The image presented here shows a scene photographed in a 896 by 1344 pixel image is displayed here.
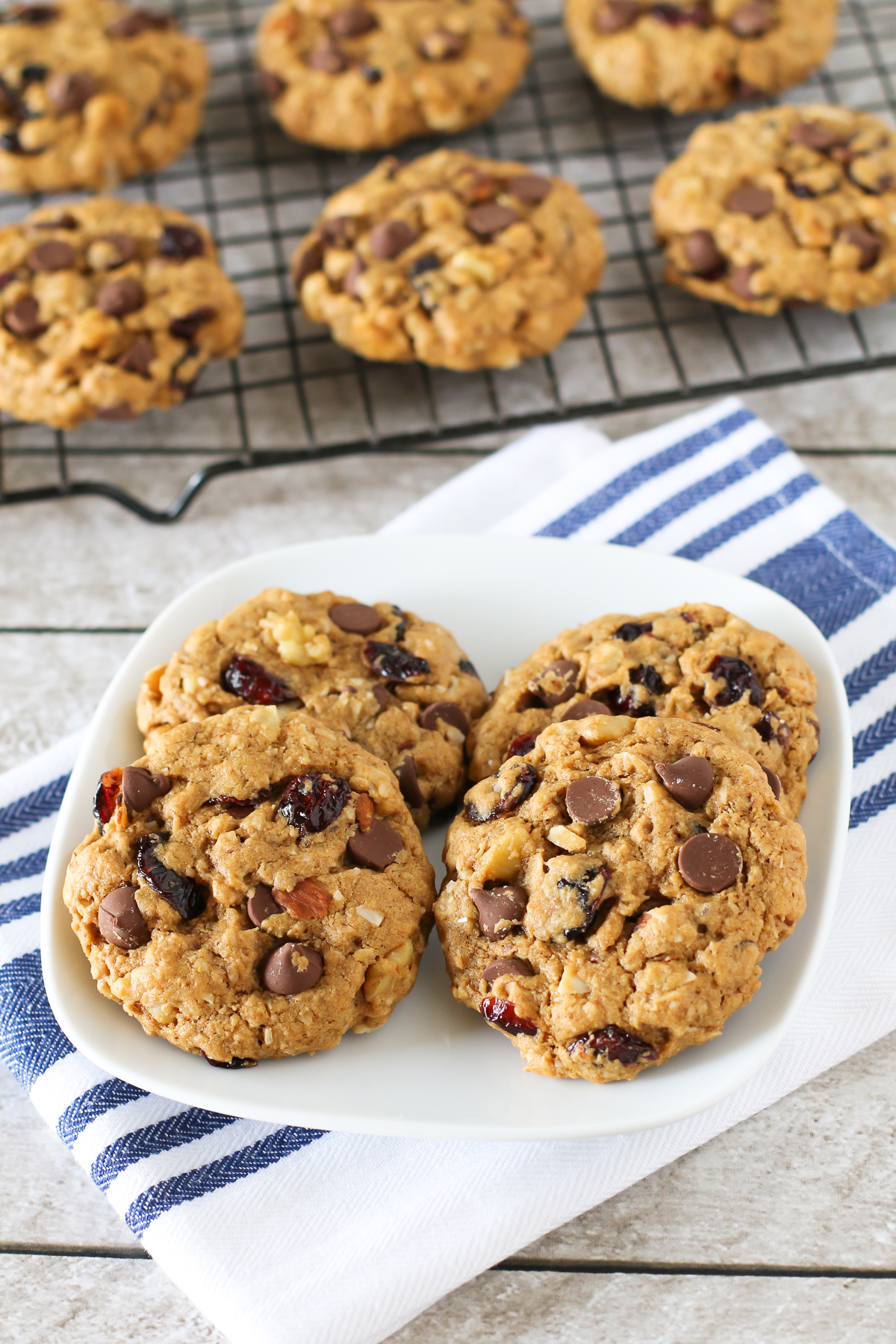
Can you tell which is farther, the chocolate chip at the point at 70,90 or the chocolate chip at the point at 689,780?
the chocolate chip at the point at 70,90

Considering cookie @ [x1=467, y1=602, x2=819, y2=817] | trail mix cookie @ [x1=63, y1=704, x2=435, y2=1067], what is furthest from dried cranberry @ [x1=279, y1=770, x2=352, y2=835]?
cookie @ [x1=467, y1=602, x2=819, y2=817]

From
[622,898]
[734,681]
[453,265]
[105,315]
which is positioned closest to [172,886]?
[622,898]

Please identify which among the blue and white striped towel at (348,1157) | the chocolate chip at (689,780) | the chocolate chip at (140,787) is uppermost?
the chocolate chip at (689,780)

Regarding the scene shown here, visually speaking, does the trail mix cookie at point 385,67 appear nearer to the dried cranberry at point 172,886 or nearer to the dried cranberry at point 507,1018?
the dried cranberry at point 172,886

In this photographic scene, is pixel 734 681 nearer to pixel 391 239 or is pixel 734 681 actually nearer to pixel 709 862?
pixel 709 862

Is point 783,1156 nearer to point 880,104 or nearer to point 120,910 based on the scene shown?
point 120,910

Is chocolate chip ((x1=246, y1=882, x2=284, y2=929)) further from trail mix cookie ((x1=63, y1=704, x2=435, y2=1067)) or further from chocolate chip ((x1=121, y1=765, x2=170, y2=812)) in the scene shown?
chocolate chip ((x1=121, y1=765, x2=170, y2=812))

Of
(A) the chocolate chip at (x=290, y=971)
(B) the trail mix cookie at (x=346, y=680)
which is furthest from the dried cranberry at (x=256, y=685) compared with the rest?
(A) the chocolate chip at (x=290, y=971)
